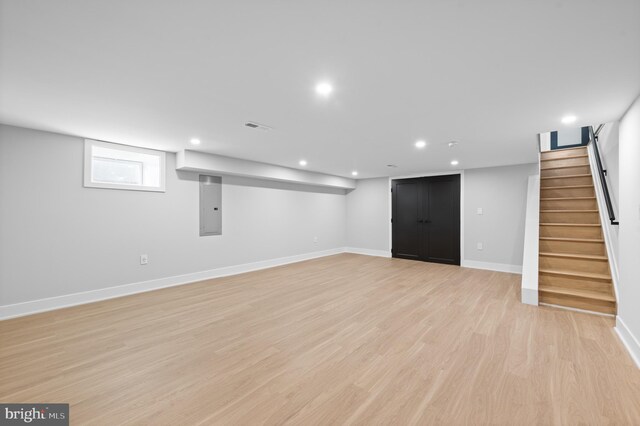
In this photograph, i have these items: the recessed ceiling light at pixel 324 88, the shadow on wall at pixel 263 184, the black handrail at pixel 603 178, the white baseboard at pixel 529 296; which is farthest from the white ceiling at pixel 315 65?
the white baseboard at pixel 529 296

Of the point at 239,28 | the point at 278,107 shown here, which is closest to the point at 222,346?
the point at 278,107

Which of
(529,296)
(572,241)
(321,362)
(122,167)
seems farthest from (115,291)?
(572,241)

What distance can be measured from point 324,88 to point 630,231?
3.09 meters

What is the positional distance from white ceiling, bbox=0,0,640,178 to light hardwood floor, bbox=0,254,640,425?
2.25 metres

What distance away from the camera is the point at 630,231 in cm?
239

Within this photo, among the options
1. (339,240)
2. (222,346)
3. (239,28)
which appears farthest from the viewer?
(339,240)

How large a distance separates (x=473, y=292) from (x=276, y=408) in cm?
361

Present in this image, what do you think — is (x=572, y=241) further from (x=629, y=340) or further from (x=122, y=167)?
(x=122, y=167)

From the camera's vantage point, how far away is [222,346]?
2416mm

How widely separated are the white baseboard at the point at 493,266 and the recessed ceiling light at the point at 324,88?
5502 millimetres

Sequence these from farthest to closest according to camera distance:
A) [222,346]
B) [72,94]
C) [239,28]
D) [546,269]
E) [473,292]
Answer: [473,292]
[546,269]
[222,346]
[72,94]
[239,28]

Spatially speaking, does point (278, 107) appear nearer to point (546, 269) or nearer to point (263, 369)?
point (263, 369)

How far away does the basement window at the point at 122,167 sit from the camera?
3.62 metres

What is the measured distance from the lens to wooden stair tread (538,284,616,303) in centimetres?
315
